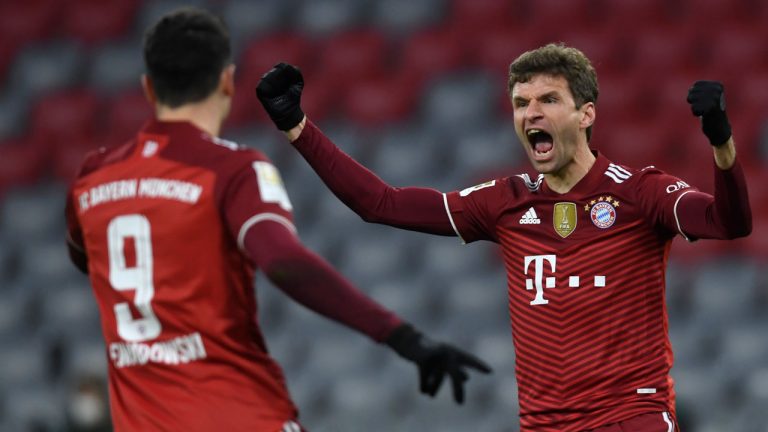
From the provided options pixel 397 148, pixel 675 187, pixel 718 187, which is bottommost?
pixel 718 187

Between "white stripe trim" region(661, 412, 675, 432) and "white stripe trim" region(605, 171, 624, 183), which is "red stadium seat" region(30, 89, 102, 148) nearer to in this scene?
"white stripe trim" region(605, 171, 624, 183)

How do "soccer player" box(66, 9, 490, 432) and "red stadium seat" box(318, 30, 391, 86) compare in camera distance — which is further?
"red stadium seat" box(318, 30, 391, 86)

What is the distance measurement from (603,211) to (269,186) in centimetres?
145

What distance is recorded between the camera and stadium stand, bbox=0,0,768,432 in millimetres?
8266

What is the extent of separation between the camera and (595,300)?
156 inches

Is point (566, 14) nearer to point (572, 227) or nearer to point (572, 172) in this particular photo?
point (572, 172)

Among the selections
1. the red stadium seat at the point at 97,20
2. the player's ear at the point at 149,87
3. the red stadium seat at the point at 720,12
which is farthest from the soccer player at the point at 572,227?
the red stadium seat at the point at 97,20

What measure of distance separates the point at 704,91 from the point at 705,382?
4.73m

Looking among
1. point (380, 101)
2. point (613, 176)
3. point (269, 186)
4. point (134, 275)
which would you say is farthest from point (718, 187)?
point (380, 101)

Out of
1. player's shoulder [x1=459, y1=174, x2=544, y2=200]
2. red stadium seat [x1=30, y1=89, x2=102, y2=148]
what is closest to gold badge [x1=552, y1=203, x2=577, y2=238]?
player's shoulder [x1=459, y1=174, x2=544, y2=200]

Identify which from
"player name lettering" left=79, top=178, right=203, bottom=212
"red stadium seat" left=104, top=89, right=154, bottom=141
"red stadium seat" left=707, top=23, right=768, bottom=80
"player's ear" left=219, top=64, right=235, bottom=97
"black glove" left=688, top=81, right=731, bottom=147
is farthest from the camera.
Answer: "red stadium seat" left=104, top=89, right=154, bottom=141

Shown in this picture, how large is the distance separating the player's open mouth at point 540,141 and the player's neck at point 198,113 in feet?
4.49

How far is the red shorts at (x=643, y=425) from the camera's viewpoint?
3846mm

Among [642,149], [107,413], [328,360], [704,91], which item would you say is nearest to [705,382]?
A: [642,149]
